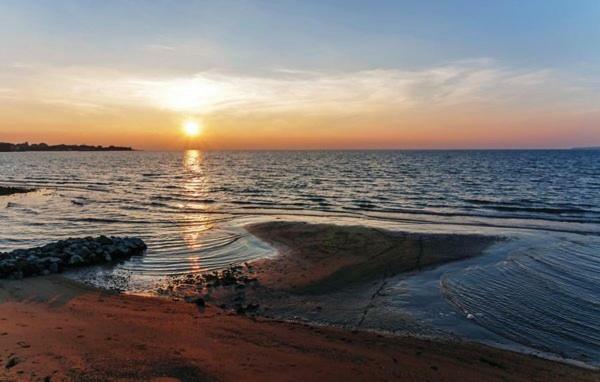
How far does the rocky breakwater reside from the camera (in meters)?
13.2

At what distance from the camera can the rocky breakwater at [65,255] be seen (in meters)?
13.2

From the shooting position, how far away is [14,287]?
11898mm

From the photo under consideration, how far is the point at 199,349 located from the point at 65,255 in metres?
8.95

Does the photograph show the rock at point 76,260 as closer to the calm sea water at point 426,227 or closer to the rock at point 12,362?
the calm sea water at point 426,227

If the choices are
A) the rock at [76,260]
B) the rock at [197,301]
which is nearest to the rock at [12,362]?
the rock at [197,301]

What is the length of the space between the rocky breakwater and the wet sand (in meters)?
1.81

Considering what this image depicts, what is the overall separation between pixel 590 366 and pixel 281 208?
24.0 metres

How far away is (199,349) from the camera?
8.01 metres

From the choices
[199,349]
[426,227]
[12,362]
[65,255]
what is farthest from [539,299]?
[65,255]

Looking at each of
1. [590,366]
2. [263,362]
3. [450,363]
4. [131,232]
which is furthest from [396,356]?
[131,232]

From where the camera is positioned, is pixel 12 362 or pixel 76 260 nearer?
pixel 12 362

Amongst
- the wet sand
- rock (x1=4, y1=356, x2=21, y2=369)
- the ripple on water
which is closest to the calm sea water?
the ripple on water

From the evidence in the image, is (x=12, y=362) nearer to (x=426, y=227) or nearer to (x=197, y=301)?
(x=197, y=301)

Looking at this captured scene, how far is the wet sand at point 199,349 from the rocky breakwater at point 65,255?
1810 mm
